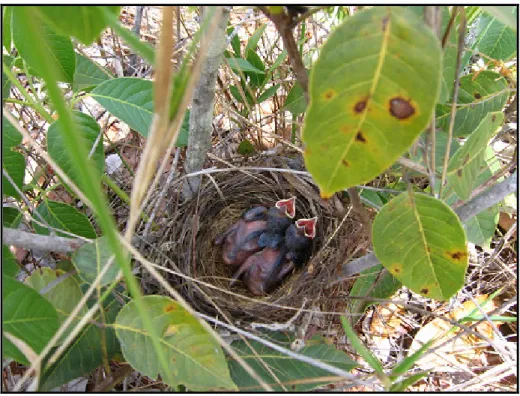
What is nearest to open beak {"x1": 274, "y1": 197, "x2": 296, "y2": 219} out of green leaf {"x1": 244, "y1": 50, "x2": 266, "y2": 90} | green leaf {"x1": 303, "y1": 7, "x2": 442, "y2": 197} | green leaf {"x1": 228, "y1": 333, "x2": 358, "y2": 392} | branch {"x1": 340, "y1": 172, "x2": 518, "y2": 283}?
green leaf {"x1": 244, "y1": 50, "x2": 266, "y2": 90}

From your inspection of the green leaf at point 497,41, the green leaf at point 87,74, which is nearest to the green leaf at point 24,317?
the green leaf at point 87,74

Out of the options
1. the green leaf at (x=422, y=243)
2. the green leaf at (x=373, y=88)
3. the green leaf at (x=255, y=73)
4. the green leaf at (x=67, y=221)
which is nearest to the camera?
the green leaf at (x=373, y=88)

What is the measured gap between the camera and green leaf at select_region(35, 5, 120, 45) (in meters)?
0.54

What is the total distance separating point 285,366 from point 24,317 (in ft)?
1.76

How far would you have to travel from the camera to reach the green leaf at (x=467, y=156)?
2.38 ft

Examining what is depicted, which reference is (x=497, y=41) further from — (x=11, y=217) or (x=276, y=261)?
(x=11, y=217)

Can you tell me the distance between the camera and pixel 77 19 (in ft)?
1.79

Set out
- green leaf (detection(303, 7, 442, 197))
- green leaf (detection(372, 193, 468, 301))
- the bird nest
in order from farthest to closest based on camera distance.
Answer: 1. the bird nest
2. green leaf (detection(372, 193, 468, 301))
3. green leaf (detection(303, 7, 442, 197))

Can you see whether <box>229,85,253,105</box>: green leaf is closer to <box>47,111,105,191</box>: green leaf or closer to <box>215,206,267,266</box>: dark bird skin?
<box>215,206,267,266</box>: dark bird skin

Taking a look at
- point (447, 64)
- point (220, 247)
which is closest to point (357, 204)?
point (447, 64)

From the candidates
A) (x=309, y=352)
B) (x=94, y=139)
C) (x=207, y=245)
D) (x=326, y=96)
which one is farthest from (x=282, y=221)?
(x=326, y=96)

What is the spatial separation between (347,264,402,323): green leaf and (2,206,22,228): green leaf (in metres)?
0.82

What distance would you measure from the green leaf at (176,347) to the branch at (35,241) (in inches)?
8.2

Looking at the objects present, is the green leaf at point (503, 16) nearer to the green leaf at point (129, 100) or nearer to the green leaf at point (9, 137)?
the green leaf at point (129, 100)
